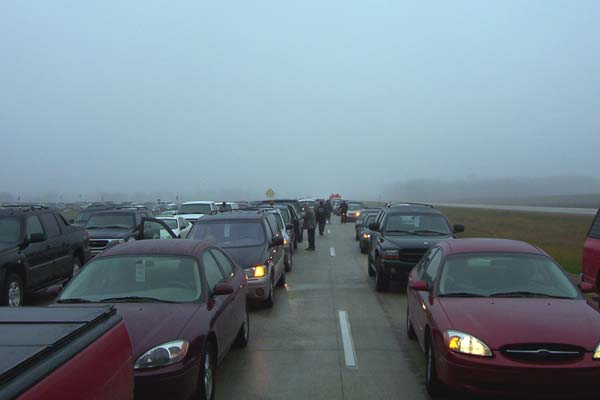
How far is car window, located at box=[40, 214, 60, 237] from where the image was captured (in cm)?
1161

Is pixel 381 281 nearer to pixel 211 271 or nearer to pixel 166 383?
pixel 211 271

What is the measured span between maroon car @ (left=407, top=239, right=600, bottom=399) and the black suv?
14.1 feet

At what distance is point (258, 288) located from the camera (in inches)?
383

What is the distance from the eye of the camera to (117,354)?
9.75ft

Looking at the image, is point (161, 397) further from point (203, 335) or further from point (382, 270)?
point (382, 270)

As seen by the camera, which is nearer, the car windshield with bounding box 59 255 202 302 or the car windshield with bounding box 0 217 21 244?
the car windshield with bounding box 59 255 202 302

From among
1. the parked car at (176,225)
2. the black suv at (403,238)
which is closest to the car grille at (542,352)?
Result: the black suv at (403,238)

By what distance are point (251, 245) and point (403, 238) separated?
341 centimetres

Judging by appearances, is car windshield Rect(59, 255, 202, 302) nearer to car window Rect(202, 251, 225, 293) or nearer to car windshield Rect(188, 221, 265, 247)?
car window Rect(202, 251, 225, 293)

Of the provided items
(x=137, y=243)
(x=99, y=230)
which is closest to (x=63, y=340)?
(x=137, y=243)

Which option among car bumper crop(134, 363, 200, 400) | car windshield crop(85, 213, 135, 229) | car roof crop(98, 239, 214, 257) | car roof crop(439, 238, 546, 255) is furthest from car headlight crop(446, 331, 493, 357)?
car windshield crop(85, 213, 135, 229)

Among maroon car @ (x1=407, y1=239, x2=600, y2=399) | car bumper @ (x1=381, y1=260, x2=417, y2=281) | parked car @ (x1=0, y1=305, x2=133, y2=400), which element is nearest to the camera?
parked car @ (x1=0, y1=305, x2=133, y2=400)

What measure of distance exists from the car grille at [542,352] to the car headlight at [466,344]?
0.15m

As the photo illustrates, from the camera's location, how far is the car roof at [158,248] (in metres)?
6.33
